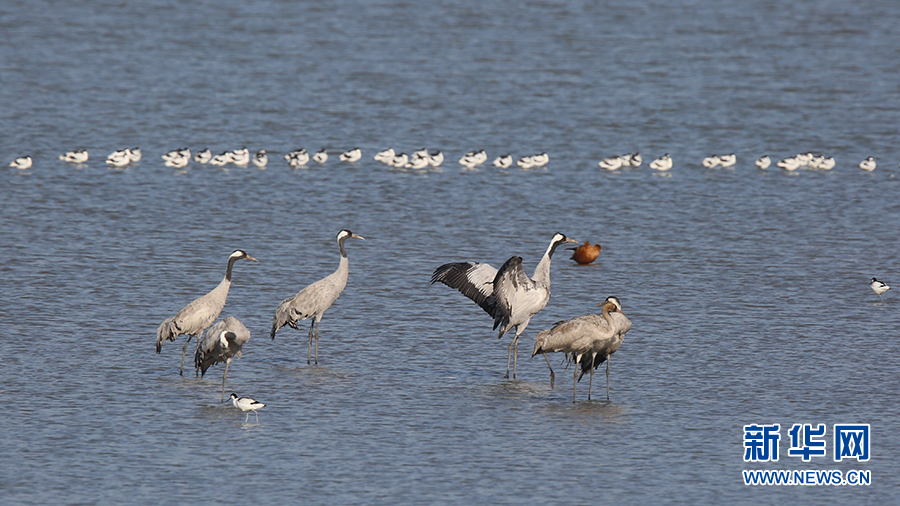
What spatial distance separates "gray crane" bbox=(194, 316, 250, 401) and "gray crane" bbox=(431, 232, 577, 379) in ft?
11.9

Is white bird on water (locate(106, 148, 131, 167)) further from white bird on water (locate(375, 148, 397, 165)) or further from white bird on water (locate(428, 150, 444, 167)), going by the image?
white bird on water (locate(428, 150, 444, 167))

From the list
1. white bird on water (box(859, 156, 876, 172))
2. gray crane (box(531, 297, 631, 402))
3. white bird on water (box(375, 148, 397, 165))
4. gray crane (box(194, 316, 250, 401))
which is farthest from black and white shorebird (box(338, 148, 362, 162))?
gray crane (box(531, 297, 631, 402))

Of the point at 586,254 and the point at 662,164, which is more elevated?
the point at 662,164

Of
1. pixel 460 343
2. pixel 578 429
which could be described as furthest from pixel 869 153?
pixel 578 429

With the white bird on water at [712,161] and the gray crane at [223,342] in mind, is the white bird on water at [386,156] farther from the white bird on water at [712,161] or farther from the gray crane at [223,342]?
the gray crane at [223,342]

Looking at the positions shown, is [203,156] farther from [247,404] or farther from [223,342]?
[247,404]

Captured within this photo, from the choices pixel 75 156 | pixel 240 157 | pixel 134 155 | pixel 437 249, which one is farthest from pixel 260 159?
pixel 437 249

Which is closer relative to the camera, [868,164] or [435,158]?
[868,164]

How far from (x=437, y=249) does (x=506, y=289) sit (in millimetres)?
8291

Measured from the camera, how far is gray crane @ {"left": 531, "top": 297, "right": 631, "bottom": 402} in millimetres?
18234

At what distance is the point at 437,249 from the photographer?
91.9 ft

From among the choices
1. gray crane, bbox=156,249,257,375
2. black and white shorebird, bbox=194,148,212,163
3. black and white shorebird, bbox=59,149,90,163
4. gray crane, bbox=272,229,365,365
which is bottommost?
gray crane, bbox=156,249,257,375

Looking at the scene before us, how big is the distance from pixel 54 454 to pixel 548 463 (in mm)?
5802

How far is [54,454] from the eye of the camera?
49.5 feet
